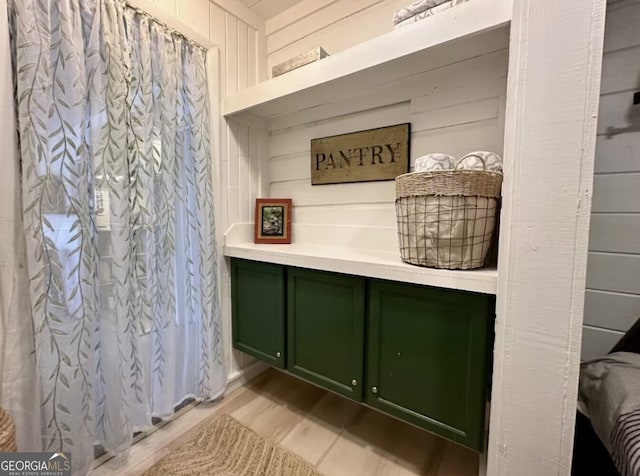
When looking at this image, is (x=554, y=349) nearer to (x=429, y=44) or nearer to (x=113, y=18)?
(x=429, y=44)

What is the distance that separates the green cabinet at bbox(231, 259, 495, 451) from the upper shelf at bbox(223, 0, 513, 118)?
35.1 inches

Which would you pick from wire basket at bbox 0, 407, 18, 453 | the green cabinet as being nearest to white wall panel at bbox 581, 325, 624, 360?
the green cabinet

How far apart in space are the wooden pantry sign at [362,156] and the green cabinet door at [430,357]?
66 centimetres

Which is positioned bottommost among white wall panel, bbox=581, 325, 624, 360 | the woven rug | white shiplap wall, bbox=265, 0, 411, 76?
the woven rug

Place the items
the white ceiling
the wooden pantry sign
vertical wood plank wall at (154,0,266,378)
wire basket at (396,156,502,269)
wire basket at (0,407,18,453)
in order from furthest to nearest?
1. the white ceiling
2. vertical wood plank wall at (154,0,266,378)
3. the wooden pantry sign
4. wire basket at (396,156,502,269)
5. wire basket at (0,407,18,453)

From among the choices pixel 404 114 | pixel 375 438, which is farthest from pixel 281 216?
pixel 375 438

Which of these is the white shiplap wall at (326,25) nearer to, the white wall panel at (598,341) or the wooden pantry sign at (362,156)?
the wooden pantry sign at (362,156)

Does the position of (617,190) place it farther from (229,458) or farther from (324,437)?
(229,458)

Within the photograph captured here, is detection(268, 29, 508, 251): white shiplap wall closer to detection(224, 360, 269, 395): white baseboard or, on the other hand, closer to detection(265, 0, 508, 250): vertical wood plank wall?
detection(265, 0, 508, 250): vertical wood plank wall

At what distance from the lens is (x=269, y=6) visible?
1.78 metres

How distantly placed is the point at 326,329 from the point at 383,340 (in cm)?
29

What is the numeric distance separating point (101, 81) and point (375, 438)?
2.05 m

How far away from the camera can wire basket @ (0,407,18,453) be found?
29.3 inches

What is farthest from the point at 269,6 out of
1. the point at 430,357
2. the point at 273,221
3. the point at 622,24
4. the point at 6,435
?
the point at 6,435
